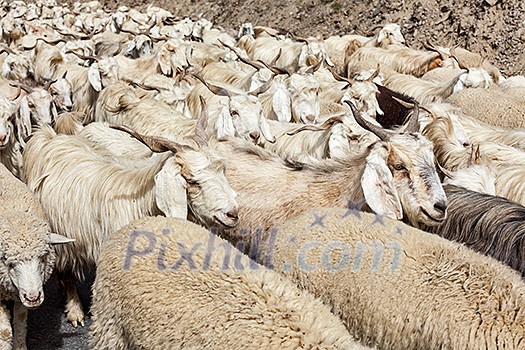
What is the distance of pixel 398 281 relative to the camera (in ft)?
11.4

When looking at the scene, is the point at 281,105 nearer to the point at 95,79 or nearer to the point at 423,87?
Result: the point at 95,79

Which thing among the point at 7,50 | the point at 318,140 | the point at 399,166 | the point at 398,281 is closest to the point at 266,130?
the point at 318,140

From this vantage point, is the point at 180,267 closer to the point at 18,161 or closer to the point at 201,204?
the point at 201,204

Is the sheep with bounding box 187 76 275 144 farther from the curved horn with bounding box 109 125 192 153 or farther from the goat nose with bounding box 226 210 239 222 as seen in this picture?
the goat nose with bounding box 226 210 239 222

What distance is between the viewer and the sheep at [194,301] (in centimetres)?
287

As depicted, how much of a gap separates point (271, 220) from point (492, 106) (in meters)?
4.38

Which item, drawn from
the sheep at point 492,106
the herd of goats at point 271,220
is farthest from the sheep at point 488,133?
the sheep at point 492,106

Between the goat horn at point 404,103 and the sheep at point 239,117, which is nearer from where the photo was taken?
the sheep at point 239,117

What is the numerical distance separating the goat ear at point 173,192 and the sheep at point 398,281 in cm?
61

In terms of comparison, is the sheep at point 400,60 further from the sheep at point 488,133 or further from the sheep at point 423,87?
the sheep at point 488,133

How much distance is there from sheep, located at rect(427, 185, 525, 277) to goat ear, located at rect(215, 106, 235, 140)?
2.33m

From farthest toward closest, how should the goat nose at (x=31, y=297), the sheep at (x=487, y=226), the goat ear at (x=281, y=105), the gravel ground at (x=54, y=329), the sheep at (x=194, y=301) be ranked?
the goat ear at (x=281, y=105), the gravel ground at (x=54, y=329), the goat nose at (x=31, y=297), the sheep at (x=487, y=226), the sheep at (x=194, y=301)

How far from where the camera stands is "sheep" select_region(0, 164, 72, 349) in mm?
4219

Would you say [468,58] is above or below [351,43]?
above
